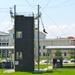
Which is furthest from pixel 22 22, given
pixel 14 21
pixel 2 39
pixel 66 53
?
pixel 2 39

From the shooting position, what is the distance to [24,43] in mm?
49531

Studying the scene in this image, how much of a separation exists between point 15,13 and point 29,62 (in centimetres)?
804

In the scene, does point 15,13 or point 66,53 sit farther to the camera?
point 66,53

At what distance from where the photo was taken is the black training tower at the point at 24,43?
49219mm

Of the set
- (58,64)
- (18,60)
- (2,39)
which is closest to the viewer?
(18,60)

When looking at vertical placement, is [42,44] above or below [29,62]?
above

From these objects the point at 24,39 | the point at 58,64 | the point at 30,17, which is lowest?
the point at 58,64

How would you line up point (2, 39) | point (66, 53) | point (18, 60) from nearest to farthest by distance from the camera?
1. point (18, 60)
2. point (66, 53)
3. point (2, 39)

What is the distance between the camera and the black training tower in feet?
161

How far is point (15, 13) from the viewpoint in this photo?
50875 millimetres

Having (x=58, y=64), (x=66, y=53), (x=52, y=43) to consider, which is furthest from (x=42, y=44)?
(x=58, y=64)

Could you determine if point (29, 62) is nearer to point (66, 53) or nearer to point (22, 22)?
point (22, 22)

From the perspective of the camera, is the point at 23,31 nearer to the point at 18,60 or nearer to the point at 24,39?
the point at 24,39

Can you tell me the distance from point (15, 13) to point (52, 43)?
2902 inches
